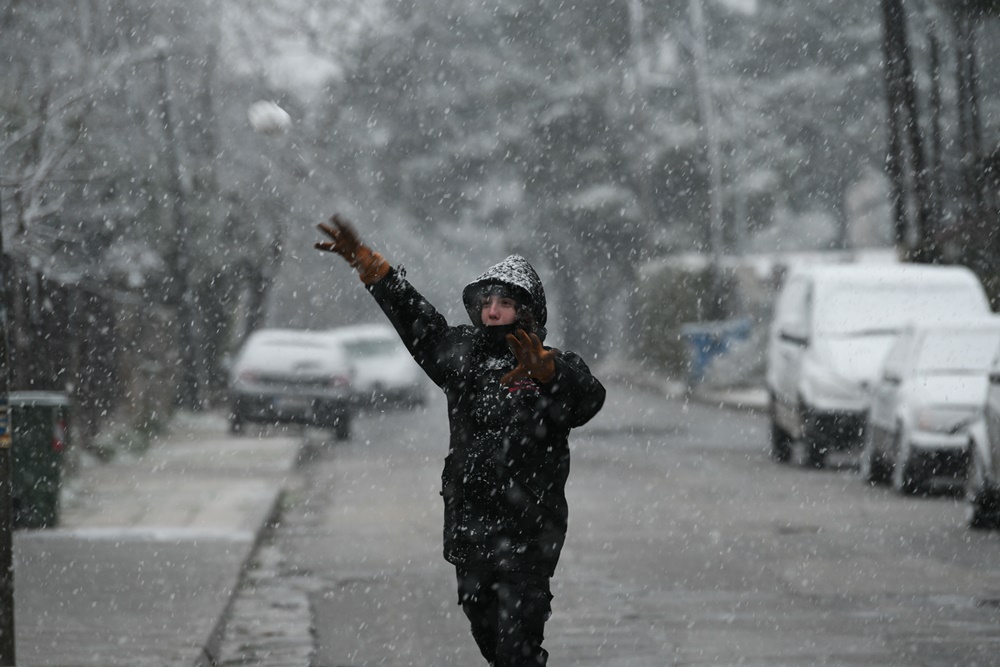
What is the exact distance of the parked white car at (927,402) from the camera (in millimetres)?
14234

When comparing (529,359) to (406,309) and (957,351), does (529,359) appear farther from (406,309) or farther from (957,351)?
(957,351)

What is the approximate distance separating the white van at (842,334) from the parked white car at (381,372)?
16.6 meters

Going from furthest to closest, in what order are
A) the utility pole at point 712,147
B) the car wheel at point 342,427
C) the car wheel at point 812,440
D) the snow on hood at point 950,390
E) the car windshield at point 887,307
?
the utility pole at point 712,147 → the car wheel at point 342,427 → the car windshield at point 887,307 → the car wheel at point 812,440 → the snow on hood at point 950,390

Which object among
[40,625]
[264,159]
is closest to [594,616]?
[40,625]

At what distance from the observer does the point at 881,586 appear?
973cm

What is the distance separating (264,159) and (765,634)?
34.8 meters

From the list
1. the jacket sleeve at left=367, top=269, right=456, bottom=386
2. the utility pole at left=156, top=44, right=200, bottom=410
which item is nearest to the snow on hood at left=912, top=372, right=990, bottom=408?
the jacket sleeve at left=367, top=269, right=456, bottom=386

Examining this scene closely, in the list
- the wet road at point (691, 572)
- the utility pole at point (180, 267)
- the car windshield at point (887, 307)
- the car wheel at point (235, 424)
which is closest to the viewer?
the wet road at point (691, 572)

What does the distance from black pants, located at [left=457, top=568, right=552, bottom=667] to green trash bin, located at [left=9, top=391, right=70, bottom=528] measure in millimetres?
8125

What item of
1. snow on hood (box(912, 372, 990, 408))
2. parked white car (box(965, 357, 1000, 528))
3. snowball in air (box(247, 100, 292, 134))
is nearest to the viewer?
snowball in air (box(247, 100, 292, 134))

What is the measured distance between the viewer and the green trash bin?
42.0 feet

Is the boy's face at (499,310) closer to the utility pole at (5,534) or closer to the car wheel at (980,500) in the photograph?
the utility pole at (5,534)

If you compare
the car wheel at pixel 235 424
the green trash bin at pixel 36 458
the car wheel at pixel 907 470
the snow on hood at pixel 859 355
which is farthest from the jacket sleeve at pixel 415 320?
the car wheel at pixel 235 424

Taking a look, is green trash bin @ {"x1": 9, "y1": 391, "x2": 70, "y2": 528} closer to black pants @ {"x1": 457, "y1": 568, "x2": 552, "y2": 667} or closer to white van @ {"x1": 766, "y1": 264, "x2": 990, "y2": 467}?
white van @ {"x1": 766, "y1": 264, "x2": 990, "y2": 467}
